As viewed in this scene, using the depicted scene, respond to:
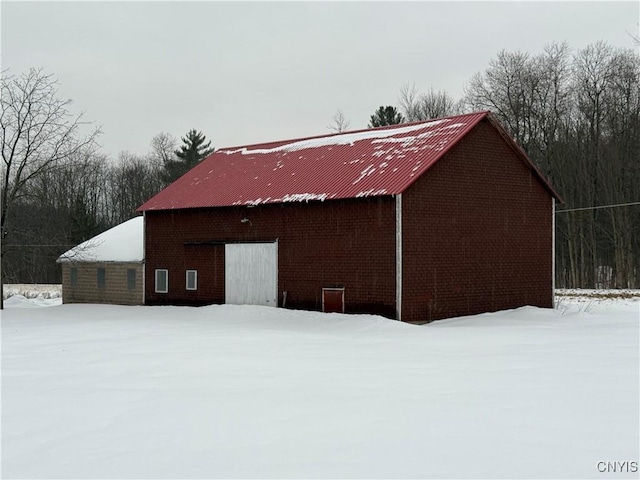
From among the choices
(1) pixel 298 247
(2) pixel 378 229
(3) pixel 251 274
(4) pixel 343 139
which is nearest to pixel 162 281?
(3) pixel 251 274

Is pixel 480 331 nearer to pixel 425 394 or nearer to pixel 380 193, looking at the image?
pixel 380 193

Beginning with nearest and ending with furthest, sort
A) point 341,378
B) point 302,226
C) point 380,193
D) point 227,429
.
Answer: point 227,429 < point 341,378 < point 380,193 < point 302,226

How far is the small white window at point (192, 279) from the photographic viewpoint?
96.0 ft

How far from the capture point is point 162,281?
101ft

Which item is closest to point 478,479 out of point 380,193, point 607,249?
point 380,193

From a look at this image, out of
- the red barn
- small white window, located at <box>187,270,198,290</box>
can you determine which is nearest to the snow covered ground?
the red barn

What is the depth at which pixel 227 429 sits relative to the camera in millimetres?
9211

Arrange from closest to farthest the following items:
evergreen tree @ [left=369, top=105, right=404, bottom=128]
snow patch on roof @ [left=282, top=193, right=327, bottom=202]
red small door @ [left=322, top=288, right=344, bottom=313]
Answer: red small door @ [left=322, top=288, right=344, bottom=313] → snow patch on roof @ [left=282, top=193, right=327, bottom=202] → evergreen tree @ [left=369, top=105, right=404, bottom=128]

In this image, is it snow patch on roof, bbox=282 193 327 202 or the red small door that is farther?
snow patch on roof, bbox=282 193 327 202

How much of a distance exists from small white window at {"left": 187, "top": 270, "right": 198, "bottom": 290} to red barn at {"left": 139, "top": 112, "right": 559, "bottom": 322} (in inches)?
2.1

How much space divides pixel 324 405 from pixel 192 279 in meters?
19.6

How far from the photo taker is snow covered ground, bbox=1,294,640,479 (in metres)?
7.82

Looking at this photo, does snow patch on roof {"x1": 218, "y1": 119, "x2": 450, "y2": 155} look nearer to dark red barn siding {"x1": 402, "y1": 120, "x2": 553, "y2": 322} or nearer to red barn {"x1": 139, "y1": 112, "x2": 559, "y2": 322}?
red barn {"x1": 139, "y1": 112, "x2": 559, "y2": 322}

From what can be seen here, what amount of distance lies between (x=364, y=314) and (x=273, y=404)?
Answer: 13004 mm
